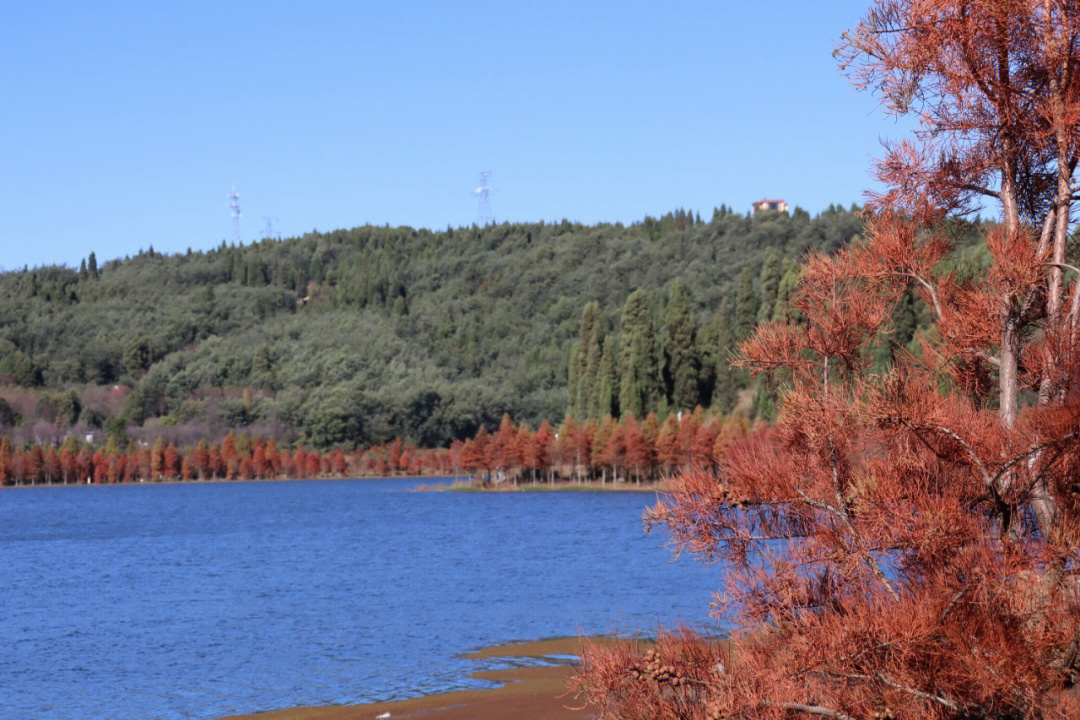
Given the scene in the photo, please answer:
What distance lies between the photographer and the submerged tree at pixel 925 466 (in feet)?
27.1

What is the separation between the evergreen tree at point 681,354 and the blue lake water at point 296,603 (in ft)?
78.8

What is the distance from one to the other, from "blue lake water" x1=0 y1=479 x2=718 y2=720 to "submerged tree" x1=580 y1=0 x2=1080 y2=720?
7.89 ft

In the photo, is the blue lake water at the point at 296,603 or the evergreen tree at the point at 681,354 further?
the evergreen tree at the point at 681,354

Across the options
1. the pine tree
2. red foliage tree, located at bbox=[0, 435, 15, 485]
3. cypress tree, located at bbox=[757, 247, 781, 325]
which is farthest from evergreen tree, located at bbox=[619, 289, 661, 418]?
red foliage tree, located at bbox=[0, 435, 15, 485]

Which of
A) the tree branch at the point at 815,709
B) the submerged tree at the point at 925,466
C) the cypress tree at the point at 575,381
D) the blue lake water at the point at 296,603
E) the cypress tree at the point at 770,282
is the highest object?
the cypress tree at the point at 770,282

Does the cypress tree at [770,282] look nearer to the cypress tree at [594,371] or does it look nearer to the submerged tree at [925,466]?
the cypress tree at [594,371]

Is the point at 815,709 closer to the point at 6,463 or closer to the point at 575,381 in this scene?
the point at 575,381

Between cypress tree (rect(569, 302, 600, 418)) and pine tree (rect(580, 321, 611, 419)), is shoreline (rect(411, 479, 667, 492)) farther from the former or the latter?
pine tree (rect(580, 321, 611, 419))

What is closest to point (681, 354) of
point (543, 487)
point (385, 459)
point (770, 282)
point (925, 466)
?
point (770, 282)

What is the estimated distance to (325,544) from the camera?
217 feet

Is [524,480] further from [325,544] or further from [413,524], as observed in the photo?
[325,544]

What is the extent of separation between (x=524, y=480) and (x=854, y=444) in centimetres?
11837

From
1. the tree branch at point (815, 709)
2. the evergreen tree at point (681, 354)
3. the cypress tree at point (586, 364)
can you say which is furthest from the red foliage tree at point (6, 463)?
the tree branch at point (815, 709)

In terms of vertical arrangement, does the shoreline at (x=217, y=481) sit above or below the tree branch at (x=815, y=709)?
below
